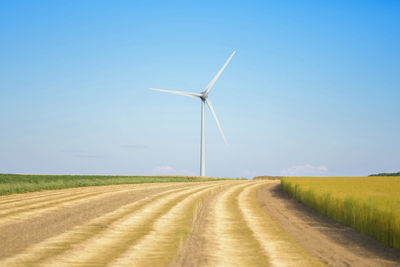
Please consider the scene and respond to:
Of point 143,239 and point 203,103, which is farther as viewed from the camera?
point 203,103

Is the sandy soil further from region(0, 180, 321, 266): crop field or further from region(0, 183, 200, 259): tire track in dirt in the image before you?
region(0, 183, 200, 259): tire track in dirt

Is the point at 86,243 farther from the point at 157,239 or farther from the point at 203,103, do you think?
the point at 203,103

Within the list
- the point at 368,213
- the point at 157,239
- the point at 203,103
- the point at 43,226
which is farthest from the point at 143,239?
the point at 203,103

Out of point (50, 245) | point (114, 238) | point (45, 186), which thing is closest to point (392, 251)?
point (114, 238)

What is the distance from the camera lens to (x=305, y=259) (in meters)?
10.1

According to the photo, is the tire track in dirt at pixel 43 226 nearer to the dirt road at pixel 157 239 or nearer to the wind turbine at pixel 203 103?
→ the dirt road at pixel 157 239

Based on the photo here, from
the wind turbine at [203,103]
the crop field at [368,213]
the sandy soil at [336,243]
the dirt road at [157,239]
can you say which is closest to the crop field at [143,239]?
the dirt road at [157,239]

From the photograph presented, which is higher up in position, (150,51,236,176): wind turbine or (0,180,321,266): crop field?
(150,51,236,176): wind turbine

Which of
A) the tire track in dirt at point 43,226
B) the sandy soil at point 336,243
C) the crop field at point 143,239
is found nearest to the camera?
the crop field at point 143,239

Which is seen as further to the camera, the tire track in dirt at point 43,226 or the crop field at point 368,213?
the crop field at point 368,213

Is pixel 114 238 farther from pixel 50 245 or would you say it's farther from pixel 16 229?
pixel 16 229

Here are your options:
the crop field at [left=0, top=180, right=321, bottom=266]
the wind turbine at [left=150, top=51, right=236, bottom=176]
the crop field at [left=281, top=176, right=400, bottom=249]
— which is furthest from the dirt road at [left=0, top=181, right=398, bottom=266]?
the wind turbine at [left=150, top=51, right=236, bottom=176]

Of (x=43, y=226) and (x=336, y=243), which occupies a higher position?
(x=43, y=226)

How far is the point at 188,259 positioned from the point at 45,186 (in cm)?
3363
